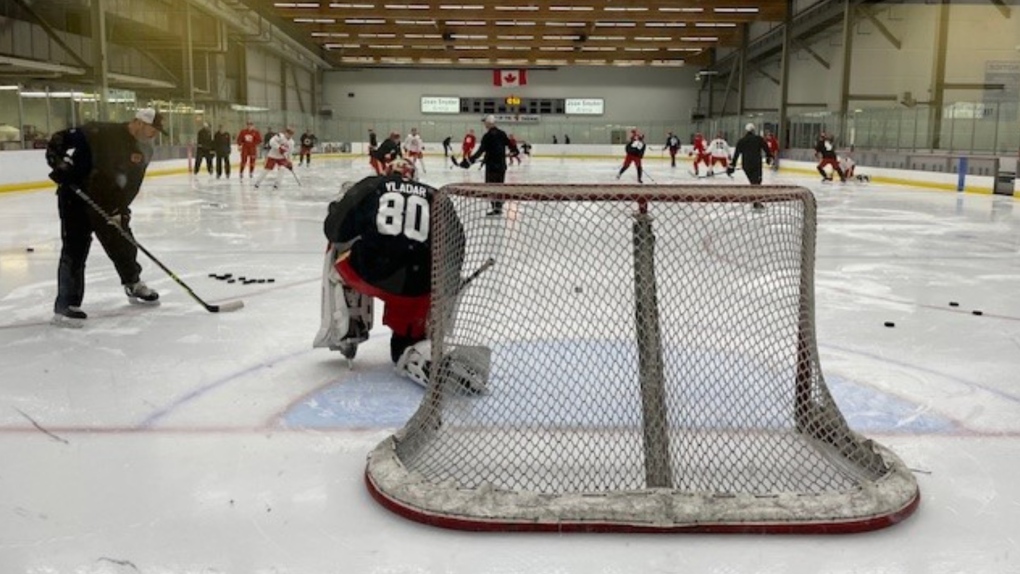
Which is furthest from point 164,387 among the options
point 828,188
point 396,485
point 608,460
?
point 828,188

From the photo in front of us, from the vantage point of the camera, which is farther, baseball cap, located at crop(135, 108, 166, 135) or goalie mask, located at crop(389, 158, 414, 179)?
baseball cap, located at crop(135, 108, 166, 135)

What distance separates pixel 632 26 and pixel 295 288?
29.1 meters

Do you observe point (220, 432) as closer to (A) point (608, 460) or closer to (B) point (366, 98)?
(A) point (608, 460)

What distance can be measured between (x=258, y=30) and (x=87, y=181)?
26880mm

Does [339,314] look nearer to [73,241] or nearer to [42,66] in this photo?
[73,241]

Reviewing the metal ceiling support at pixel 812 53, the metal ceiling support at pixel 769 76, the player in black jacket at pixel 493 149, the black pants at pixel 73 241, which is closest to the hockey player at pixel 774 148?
the metal ceiling support at pixel 812 53

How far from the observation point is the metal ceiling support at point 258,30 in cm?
2545

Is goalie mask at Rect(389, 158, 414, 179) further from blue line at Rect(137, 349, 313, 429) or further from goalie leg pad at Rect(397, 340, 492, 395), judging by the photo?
goalie leg pad at Rect(397, 340, 492, 395)

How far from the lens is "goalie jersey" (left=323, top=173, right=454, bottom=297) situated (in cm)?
359

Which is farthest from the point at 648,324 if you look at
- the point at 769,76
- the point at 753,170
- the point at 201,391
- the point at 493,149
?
the point at 769,76

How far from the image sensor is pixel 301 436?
3.14m

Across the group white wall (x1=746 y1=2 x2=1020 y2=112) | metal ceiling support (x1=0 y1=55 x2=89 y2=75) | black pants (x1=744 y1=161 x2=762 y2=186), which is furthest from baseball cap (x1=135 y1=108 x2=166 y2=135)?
white wall (x1=746 y1=2 x2=1020 y2=112)

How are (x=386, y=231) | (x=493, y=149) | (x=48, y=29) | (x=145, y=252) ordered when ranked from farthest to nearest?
(x=48, y=29), (x=493, y=149), (x=145, y=252), (x=386, y=231)

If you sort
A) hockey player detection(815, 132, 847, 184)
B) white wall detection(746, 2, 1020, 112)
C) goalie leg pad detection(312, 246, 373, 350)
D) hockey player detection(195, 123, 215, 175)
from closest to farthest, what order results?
goalie leg pad detection(312, 246, 373, 350) < hockey player detection(815, 132, 847, 184) < hockey player detection(195, 123, 215, 175) < white wall detection(746, 2, 1020, 112)
